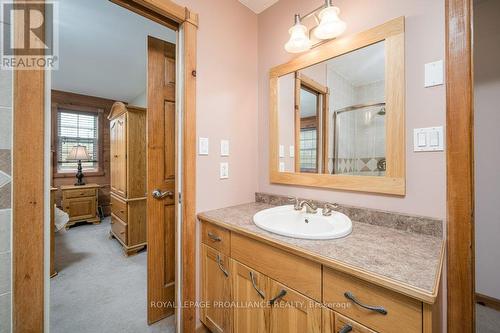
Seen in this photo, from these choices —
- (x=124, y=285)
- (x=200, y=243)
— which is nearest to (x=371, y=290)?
(x=200, y=243)

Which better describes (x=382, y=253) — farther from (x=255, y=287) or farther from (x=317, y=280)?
(x=255, y=287)

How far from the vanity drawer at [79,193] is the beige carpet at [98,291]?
104cm

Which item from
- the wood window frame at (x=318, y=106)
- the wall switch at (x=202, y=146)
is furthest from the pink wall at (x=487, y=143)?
the wall switch at (x=202, y=146)

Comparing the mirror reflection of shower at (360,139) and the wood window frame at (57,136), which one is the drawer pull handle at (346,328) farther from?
the wood window frame at (57,136)

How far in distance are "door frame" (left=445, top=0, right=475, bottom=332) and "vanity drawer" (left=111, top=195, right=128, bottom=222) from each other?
304 cm

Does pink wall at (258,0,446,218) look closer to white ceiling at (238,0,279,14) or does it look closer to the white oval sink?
the white oval sink

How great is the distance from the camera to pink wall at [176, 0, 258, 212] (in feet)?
4.85

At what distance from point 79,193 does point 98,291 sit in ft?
8.87

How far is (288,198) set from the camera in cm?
160

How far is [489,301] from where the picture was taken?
1.70 metres

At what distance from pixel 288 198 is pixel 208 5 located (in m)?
1.51

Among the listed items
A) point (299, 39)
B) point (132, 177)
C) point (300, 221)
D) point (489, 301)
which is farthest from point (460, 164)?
point (132, 177)

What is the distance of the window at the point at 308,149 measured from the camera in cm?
153

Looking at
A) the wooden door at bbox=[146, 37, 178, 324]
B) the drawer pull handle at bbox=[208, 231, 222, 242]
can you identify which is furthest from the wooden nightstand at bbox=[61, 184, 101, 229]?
the drawer pull handle at bbox=[208, 231, 222, 242]
